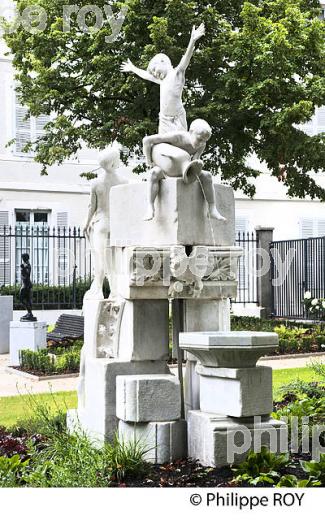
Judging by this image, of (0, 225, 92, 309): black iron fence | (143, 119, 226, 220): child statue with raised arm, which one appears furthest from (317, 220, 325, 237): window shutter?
(143, 119, 226, 220): child statue with raised arm

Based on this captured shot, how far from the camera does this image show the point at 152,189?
6641mm

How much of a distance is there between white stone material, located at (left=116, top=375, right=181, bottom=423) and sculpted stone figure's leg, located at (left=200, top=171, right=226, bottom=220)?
1.39 m

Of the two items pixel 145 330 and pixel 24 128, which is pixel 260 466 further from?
pixel 24 128

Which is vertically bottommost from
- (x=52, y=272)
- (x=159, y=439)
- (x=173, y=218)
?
(x=159, y=439)

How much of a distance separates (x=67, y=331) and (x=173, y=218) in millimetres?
9857

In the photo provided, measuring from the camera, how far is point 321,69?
55.4 ft

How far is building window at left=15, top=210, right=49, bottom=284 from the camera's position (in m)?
21.1

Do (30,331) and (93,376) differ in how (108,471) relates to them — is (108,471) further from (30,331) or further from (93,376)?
(30,331)

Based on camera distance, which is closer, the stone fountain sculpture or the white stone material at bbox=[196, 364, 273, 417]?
Result: the white stone material at bbox=[196, 364, 273, 417]

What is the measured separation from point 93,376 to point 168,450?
0.98 meters

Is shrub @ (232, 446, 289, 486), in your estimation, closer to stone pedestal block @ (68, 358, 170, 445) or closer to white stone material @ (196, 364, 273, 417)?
white stone material @ (196, 364, 273, 417)

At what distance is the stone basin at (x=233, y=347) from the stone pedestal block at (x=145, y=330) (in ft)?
2.31

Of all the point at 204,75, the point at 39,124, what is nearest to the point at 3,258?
the point at 39,124

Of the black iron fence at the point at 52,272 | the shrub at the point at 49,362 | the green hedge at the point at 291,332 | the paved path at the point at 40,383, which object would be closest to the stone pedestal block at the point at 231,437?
the paved path at the point at 40,383
